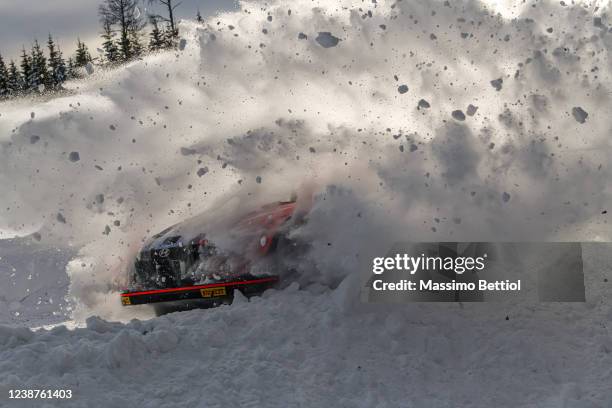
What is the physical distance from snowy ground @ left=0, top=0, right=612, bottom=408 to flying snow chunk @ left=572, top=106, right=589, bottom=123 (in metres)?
0.09

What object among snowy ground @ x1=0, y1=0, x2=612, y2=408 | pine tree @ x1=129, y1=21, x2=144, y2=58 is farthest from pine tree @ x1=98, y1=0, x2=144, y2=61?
snowy ground @ x1=0, y1=0, x2=612, y2=408

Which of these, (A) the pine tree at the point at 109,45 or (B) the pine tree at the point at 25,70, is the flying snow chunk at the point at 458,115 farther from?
(B) the pine tree at the point at 25,70

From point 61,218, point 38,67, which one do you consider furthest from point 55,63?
point 61,218

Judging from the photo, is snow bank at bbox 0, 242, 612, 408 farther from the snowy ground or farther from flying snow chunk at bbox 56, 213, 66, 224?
flying snow chunk at bbox 56, 213, 66, 224

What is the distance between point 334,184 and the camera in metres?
6.14

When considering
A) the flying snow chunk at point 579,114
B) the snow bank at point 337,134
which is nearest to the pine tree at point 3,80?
the snow bank at point 337,134

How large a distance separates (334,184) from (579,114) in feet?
8.64

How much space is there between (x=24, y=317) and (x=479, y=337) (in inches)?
268

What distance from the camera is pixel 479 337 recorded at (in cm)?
497

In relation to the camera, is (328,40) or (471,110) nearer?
(471,110)

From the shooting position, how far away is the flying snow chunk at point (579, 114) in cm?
620

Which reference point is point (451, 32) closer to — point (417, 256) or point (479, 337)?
point (417, 256)

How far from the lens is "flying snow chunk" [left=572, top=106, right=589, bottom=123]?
6.20m

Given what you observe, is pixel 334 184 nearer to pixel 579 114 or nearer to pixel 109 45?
pixel 579 114
